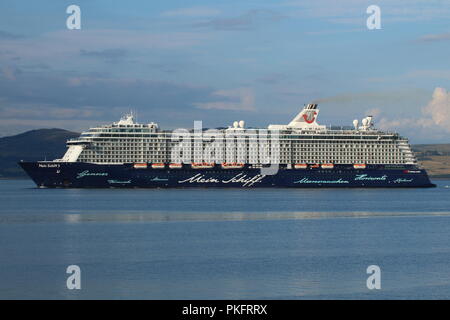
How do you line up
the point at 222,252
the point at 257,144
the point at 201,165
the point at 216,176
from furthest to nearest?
the point at 257,144
the point at 216,176
the point at 201,165
the point at 222,252

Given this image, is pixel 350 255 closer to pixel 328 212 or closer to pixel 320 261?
pixel 320 261

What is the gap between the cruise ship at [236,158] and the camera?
10588cm

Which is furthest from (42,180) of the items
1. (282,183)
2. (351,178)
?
(351,178)

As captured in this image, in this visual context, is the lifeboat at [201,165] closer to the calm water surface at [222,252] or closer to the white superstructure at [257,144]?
the white superstructure at [257,144]

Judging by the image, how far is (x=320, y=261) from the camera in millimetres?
38656

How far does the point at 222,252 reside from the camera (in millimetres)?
41625

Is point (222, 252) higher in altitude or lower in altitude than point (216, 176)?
lower

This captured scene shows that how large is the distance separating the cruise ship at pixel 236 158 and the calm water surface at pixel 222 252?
3319cm

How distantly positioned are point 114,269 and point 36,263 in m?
4.12

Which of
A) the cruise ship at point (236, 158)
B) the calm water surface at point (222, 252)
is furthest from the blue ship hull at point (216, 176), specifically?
the calm water surface at point (222, 252)

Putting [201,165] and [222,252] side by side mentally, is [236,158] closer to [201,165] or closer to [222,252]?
[201,165]

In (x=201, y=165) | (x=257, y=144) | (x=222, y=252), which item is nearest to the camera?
(x=222, y=252)

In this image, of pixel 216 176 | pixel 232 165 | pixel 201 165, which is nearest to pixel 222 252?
pixel 201 165

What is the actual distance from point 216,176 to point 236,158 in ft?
13.3
